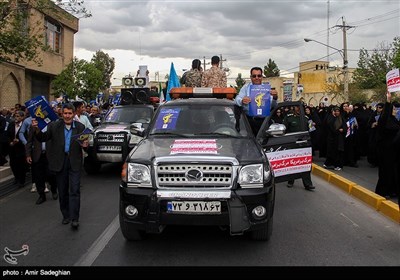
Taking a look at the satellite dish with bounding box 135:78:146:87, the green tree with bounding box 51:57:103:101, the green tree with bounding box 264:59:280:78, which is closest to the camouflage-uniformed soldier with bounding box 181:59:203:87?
the satellite dish with bounding box 135:78:146:87

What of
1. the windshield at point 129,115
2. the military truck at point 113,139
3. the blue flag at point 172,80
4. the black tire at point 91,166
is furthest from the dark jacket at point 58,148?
the windshield at point 129,115

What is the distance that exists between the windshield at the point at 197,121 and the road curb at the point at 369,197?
9.62 ft

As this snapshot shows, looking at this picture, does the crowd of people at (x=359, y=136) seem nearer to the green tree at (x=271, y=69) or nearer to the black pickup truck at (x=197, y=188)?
the black pickup truck at (x=197, y=188)

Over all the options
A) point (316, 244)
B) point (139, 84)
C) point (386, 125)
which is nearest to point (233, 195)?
point (316, 244)

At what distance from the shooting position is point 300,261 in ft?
15.1

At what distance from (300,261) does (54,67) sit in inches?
1038

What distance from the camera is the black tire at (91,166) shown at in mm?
11070

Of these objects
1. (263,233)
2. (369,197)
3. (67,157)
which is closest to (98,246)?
(67,157)

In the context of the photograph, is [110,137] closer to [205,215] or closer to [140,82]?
[205,215]

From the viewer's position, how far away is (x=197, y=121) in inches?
232

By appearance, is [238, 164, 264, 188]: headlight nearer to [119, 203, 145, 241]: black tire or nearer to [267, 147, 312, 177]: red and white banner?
[119, 203, 145, 241]: black tire

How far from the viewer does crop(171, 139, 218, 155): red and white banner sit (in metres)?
4.80

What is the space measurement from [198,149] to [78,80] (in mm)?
19956

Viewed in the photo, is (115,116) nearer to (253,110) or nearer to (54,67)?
(253,110)
